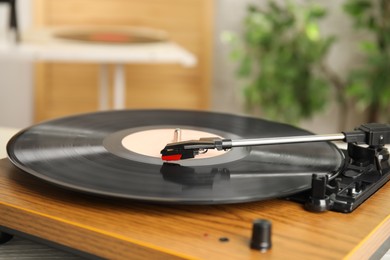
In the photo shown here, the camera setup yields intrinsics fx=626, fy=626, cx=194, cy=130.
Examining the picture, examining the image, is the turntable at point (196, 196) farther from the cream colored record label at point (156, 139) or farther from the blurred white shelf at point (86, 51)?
the blurred white shelf at point (86, 51)

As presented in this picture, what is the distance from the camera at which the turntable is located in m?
0.55

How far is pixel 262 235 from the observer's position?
0.53m

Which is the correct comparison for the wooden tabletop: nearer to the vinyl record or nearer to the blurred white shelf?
the vinyl record

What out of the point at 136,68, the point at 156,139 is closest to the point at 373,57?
the point at 136,68

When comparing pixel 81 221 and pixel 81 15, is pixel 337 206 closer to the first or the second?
pixel 81 221

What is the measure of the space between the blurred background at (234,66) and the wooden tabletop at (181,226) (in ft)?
7.06

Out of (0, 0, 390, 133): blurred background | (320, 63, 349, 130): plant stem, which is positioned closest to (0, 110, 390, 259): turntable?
(0, 0, 390, 133): blurred background

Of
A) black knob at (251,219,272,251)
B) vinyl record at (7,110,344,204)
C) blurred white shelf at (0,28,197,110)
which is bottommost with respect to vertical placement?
black knob at (251,219,272,251)

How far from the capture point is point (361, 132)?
720 mm

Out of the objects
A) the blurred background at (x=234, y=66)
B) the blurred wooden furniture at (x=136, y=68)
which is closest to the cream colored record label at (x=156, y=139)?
the blurred background at (x=234, y=66)

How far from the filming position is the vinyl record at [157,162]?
2.03 ft

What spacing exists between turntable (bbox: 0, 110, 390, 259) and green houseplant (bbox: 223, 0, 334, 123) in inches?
90.3

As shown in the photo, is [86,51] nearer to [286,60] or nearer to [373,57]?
[286,60]

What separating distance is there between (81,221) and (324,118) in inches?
116
